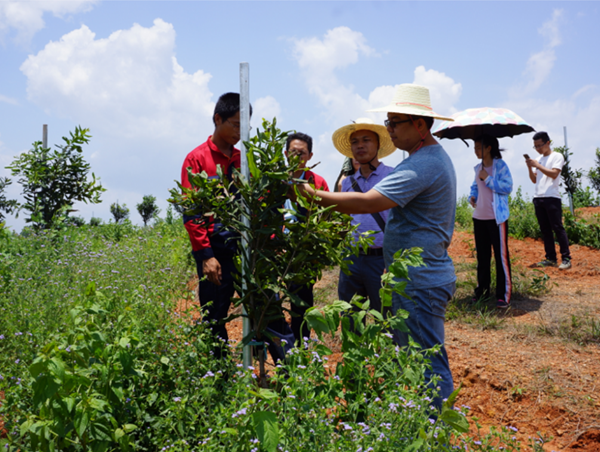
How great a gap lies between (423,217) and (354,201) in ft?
1.34

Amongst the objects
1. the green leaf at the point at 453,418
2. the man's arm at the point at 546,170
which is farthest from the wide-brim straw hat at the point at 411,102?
the man's arm at the point at 546,170

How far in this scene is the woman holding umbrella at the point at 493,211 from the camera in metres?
5.50

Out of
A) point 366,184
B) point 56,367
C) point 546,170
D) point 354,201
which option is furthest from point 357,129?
point 546,170

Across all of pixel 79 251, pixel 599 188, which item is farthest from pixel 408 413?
pixel 599 188

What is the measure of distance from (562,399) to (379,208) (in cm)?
236

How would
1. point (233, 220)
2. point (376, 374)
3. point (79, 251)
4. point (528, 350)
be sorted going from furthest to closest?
point (79, 251), point (528, 350), point (233, 220), point (376, 374)

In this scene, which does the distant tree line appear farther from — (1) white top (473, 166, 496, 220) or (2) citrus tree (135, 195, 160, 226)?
(2) citrus tree (135, 195, 160, 226)

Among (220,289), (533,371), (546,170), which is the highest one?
(546,170)

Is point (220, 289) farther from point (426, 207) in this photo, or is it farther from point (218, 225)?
point (426, 207)

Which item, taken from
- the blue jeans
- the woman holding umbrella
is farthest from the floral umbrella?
the blue jeans

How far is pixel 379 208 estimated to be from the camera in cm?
232

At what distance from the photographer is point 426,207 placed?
7.83 ft

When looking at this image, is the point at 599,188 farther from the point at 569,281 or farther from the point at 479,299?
the point at 479,299

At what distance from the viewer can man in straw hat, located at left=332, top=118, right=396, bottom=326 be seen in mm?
3215
